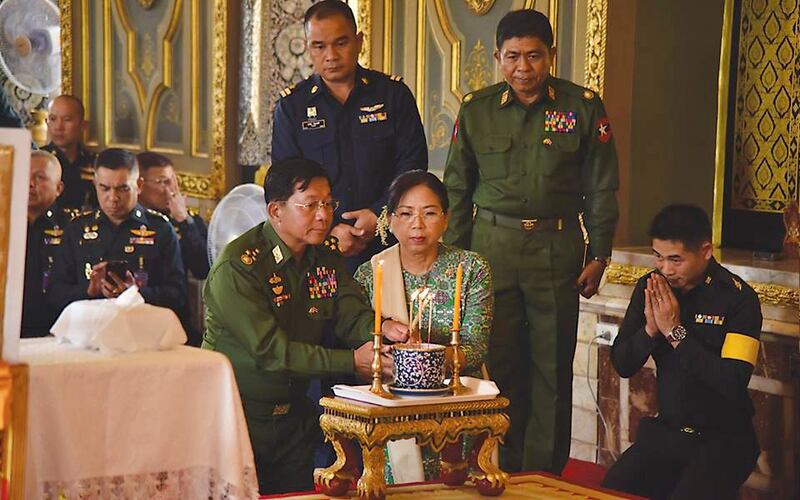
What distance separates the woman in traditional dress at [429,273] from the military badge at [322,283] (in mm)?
153

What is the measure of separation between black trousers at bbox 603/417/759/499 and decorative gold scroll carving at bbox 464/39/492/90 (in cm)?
197

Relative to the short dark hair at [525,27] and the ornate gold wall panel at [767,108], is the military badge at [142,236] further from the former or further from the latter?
the ornate gold wall panel at [767,108]

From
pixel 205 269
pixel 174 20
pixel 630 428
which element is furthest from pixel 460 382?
pixel 174 20

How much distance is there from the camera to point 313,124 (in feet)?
14.5

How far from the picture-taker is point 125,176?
4.94 metres

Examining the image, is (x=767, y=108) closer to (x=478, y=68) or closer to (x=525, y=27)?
(x=478, y=68)

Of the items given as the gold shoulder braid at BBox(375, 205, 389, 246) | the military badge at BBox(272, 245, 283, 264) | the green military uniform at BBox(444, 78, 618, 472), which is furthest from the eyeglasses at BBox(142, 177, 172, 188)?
the military badge at BBox(272, 245, 283, 264)

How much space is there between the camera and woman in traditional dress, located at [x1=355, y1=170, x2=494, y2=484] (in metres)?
3.76

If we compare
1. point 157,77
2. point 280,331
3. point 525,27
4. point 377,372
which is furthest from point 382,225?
point 157,77

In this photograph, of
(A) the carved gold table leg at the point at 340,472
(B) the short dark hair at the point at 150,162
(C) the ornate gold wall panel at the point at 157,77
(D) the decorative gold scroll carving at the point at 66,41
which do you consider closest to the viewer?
→ (A) the carved gold table leg at the point at 340,472

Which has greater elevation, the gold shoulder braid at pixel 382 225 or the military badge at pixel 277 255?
the gold shoulder braid at pixel 382 225

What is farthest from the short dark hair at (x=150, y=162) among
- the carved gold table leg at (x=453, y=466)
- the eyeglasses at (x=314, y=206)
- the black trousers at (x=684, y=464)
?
the carved gold table leg at (x=453, y=466)

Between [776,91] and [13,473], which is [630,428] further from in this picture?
[13,473]

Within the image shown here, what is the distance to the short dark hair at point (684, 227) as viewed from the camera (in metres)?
3.90
